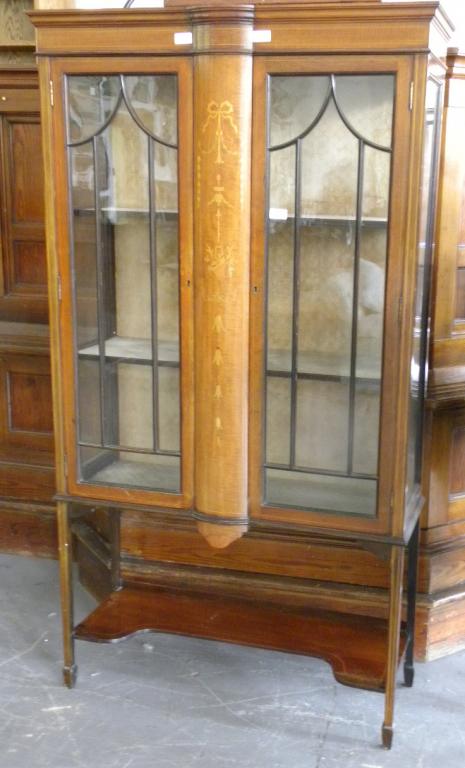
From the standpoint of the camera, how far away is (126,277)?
2.15 metres

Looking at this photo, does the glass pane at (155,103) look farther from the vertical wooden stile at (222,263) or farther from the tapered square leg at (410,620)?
the tapered square leg at (410,620)

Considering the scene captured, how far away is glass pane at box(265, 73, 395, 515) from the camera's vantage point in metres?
1.88

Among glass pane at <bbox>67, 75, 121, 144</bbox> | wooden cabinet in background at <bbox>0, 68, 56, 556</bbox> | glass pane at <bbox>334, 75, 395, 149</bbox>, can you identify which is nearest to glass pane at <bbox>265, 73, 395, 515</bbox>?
glass pane at <bbox>334, 75, 395, 149</bbox>

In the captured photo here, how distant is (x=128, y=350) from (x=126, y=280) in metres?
0.17

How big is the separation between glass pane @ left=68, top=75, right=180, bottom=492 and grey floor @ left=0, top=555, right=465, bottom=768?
59 centimetres

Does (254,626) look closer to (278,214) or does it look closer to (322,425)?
(322,425)

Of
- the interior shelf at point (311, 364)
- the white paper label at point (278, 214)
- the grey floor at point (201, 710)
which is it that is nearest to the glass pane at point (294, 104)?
the white paper label at point (278, 214)

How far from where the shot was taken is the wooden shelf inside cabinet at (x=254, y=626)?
218 centimetres

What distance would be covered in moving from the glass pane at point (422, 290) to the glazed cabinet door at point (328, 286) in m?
0.08

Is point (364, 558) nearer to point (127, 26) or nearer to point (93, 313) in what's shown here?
point (93, 313)

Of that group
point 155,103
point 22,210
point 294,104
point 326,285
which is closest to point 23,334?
point 22,210

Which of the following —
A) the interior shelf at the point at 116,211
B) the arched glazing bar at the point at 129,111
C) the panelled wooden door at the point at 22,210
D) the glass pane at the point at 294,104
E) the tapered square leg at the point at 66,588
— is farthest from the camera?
the panelled wooden door at the point at 22,210

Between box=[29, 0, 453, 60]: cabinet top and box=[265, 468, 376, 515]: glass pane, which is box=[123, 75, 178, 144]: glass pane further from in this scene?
box=[265, 468, 376, 515]: glass pane

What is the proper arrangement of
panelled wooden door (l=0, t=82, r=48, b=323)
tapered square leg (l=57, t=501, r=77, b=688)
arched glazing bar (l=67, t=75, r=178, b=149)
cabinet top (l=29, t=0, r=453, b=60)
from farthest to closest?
panelled wooden door (l=0, t=82, r=48, b=323) → tapered square leg (l=57, t=501, r=77, b=688) → arched glazing bar (l=67, t=75, r=178, b=149) → cabinet top (l=29, t=0, r=453, b=60)
